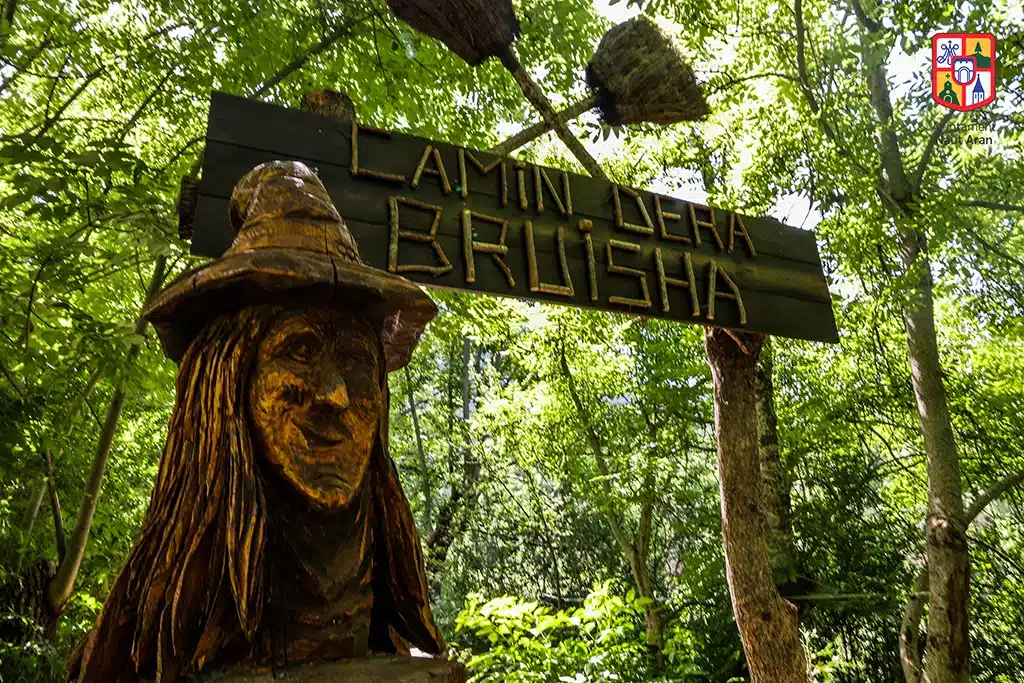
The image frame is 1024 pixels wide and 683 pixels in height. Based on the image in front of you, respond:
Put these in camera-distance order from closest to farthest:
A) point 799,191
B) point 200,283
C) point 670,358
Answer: point 200,283 < point 799,191 < point 670,358

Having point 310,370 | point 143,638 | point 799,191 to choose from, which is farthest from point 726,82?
point 143,638

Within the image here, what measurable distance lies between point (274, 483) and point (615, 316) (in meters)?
6.07

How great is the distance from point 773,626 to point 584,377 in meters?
3.85

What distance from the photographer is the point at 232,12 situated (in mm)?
3328

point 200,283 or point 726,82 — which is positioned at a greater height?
point 726,82

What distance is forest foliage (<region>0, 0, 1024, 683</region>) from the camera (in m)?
3.21

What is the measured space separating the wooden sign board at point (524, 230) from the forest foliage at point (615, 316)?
1.74ft

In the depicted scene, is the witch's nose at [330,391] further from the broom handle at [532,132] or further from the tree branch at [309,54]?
the tree branch at [309,54]

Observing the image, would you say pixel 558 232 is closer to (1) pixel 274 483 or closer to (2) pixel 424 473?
(1) pixel 274 483

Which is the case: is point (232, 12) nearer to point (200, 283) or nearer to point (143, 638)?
point (200, 283)

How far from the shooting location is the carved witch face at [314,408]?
115cm

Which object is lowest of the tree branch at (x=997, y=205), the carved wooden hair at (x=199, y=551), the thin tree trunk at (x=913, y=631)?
the thin tree trunk at (x=913, y=631)

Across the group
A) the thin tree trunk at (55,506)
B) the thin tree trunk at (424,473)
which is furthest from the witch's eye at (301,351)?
the thin tree trunk at (424,473)

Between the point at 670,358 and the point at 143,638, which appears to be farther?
the point at 670,358
